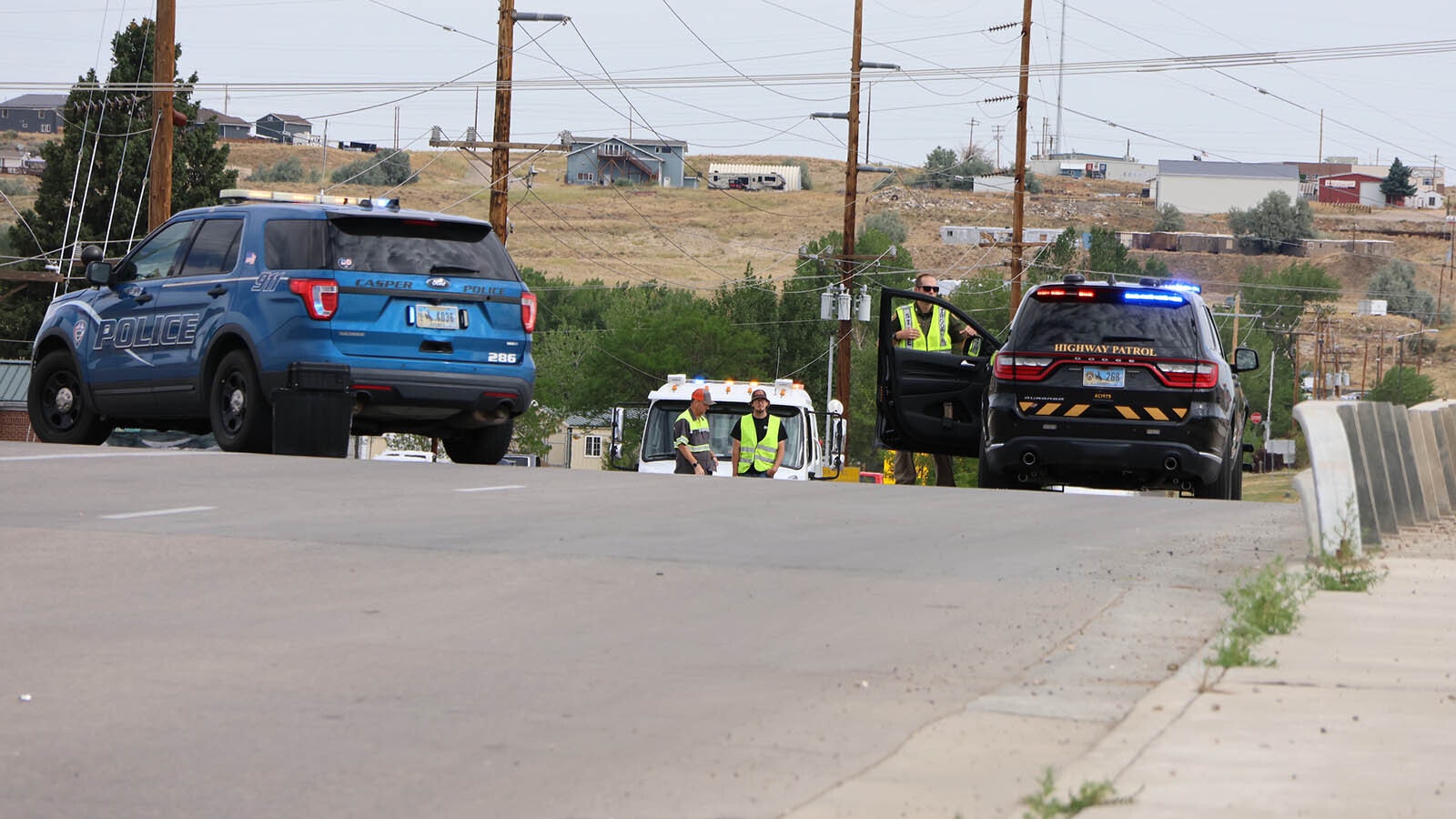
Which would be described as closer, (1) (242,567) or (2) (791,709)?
(2) (791,709)

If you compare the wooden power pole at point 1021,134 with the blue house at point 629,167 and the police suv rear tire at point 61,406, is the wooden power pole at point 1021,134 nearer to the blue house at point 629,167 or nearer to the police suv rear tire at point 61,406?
the police suv rear tire at point 61,406

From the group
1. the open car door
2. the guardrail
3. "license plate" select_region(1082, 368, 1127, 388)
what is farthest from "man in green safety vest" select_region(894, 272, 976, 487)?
the guardrail

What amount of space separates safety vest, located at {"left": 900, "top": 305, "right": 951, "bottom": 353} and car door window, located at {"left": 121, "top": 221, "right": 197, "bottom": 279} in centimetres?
655

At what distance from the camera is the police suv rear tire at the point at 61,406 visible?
58.5 feet

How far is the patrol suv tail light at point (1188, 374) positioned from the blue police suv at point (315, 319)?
495 cm

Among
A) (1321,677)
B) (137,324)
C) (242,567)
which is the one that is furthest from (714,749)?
(137,324)

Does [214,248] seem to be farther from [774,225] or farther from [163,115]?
[774,225]

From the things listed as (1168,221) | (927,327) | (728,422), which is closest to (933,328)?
(927,327)

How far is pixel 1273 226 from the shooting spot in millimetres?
147375

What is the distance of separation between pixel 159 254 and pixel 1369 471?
10.0 m

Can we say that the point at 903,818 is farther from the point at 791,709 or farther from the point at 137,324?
the point at 137,324

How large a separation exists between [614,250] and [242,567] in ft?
454

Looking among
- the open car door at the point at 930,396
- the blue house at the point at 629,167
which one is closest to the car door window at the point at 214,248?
the open car door at the point at 930,396

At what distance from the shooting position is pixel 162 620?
25.7 feet
